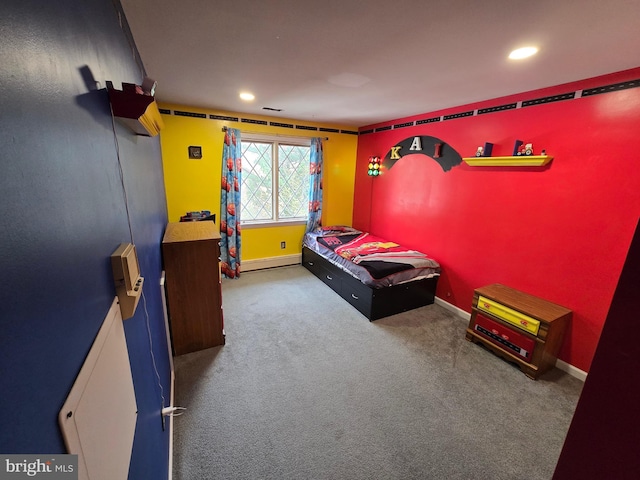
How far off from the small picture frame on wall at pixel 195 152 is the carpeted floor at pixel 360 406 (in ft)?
7.05

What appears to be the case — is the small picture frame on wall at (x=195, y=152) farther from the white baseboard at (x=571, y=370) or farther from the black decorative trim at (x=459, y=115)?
the white baseboard at (x=571, y=370)

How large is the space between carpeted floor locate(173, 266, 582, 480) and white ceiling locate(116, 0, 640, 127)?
2291mm

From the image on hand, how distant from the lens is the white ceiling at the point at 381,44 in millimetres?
1219

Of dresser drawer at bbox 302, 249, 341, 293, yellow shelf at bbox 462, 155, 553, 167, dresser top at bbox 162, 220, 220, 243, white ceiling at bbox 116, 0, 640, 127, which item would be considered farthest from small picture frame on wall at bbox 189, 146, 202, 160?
yellow shelf at bbox 462, 155, 553, 167

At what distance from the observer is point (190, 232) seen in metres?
2.45

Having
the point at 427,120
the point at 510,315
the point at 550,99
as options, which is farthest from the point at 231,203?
the point at 550,99

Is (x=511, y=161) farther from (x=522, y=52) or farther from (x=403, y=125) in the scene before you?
(x=403, y=125)

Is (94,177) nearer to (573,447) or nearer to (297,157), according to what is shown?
(573,447)

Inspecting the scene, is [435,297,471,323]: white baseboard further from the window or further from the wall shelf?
the wall shelf

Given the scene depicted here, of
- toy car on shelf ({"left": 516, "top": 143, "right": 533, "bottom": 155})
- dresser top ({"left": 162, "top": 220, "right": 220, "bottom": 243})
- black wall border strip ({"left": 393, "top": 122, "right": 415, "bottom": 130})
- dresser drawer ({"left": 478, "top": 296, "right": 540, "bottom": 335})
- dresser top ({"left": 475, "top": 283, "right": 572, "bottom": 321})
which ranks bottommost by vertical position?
dresser drawer ({"left": 478, "top": 296, "right": 540, "bottom": 335})

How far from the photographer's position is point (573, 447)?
652 millimetres

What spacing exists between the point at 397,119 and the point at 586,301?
113 inches

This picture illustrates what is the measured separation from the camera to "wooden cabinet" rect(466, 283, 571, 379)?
2.10 metres

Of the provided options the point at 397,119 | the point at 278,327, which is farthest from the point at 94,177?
the point at 397,119
